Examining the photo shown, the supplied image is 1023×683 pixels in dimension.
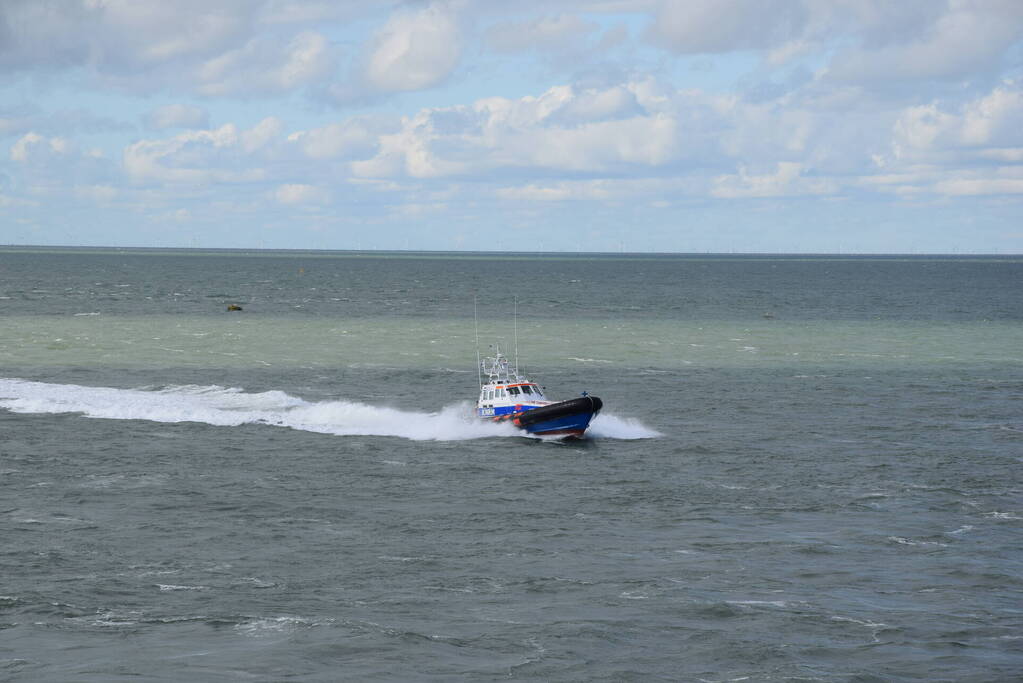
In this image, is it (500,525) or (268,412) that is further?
(268,412)

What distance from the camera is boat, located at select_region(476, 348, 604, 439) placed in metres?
57.1

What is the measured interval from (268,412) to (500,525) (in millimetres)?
26767

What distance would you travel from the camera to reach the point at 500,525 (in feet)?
134

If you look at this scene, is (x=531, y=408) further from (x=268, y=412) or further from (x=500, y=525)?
(x=500, y=525)

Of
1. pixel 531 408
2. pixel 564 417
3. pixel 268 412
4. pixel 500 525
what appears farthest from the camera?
pixel 268 412

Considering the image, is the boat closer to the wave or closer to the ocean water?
the wave

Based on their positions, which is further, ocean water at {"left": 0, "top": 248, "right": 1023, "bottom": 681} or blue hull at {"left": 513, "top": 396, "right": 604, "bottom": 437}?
blue hull at {"left": 513, "top": 396, "right": 604, "bottom": 437}

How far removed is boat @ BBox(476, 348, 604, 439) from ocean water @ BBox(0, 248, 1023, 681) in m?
1.10

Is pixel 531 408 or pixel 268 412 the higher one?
pixel 531 408

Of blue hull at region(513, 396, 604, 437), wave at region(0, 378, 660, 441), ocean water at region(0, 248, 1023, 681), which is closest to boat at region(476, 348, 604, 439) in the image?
blue hull at region(513, 396, 604, 437)

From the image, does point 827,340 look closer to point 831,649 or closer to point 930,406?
point 930,406

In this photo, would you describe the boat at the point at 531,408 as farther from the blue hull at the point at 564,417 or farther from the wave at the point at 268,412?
the wave at the point at 268,412

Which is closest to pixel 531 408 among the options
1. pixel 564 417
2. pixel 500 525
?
pixel 564 417

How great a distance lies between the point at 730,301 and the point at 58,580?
156759 millimetres
